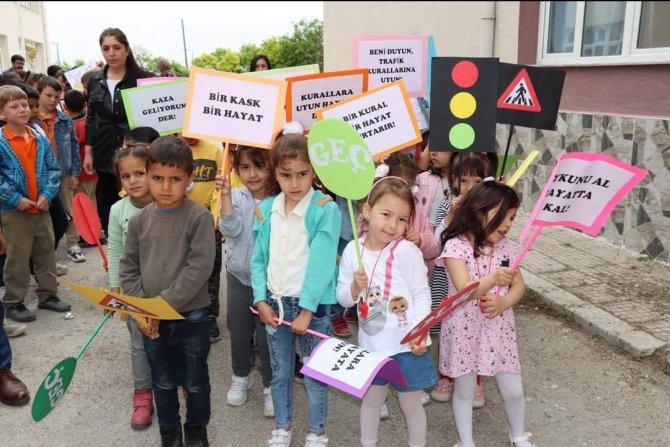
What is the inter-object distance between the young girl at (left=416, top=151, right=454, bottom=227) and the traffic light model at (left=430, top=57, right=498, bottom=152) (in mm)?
544

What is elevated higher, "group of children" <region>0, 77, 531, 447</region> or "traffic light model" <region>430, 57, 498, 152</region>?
"traffic light model" <region>430, 57, 498, 152</region>

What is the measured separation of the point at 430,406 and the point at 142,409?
5.03ft

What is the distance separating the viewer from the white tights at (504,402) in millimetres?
2539

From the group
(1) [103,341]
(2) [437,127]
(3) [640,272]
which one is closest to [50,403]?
(1) [103,341]

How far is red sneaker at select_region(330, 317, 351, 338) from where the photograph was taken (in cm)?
387

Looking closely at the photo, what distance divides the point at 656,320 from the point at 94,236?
3.65m

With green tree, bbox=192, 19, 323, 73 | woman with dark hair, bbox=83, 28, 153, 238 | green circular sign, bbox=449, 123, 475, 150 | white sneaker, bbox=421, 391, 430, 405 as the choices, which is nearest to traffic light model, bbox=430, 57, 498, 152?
green circular sign, bbox=449, 123, 475, 150

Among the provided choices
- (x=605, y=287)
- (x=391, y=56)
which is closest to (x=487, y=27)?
(x=391, y=56)

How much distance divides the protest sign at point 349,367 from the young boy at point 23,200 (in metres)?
2.89

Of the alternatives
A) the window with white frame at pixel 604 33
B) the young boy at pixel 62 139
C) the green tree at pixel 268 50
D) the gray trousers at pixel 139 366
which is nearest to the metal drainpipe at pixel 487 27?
the window with white frame at pixel 604 33

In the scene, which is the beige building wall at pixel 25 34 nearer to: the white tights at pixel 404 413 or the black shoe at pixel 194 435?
the black shoe at pixel 194 435

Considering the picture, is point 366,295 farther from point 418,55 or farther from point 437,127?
point 418,55

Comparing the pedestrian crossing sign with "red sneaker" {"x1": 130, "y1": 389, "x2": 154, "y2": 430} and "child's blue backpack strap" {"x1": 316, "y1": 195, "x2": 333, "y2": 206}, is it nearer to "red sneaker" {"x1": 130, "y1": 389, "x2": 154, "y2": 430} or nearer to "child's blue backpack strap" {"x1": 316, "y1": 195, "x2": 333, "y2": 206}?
"child's blue backpack strap" {"x1": 316, "y1": 195, "x2": 333, "y2": 206}

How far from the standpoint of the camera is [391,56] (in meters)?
4.24
